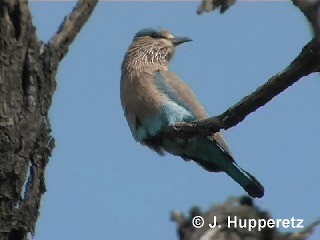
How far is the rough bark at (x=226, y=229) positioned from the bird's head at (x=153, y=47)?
5066 millimetres

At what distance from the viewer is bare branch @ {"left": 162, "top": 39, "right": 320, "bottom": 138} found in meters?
3.02

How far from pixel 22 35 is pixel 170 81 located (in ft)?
12.3

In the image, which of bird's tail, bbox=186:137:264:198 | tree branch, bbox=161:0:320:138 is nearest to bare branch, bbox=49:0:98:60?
tree branch, bbox=161:0:320:138

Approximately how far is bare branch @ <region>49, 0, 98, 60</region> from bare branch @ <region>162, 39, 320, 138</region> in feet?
2.72

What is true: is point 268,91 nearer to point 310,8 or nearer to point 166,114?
point 310,8

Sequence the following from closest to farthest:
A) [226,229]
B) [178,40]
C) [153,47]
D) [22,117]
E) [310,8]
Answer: [226,229], [310,8], [22,117], [153,47], [178,40]

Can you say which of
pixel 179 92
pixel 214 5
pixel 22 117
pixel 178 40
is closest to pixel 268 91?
pixel 214 5

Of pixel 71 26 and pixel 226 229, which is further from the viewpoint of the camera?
pixel 71 26

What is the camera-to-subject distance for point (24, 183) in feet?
10.4

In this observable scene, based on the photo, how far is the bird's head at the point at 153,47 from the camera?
24.1 ft

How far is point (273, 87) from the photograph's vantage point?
343 centimetres

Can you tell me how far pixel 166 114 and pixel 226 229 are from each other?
4.19 m

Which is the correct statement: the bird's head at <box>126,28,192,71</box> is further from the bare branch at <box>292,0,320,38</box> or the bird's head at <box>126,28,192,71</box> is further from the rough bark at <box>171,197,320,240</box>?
→ the rough bark at <box>171,197,320,240</box>

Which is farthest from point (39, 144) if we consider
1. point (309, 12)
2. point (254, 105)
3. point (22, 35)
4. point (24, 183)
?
point (309, 12)
